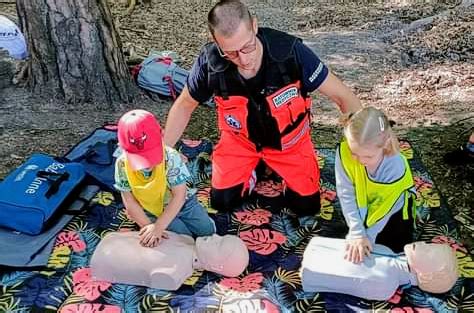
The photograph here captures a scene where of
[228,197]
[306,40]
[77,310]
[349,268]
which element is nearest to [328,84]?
[228,197]

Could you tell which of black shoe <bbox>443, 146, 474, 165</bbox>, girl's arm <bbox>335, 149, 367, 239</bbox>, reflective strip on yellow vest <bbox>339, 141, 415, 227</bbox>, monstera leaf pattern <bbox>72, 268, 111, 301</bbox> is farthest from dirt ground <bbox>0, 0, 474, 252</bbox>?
monstera leaf pattern <bbox>72, 268, 111, 301</bbox>

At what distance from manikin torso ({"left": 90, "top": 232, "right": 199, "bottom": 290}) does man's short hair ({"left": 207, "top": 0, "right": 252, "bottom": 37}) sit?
38.0 inches

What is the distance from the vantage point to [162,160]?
2.87m

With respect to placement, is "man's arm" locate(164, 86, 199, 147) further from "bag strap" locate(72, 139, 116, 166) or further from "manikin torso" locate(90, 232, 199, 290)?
"manikin torso" locate(90, 232, 199, 290)

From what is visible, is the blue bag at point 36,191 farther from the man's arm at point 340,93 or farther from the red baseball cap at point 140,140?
the man's arm at point 340,93

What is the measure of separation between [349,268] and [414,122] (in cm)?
210

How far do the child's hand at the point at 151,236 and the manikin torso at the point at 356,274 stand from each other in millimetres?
644

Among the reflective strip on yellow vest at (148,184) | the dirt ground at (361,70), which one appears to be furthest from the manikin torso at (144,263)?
the dirt ground at (361,70)

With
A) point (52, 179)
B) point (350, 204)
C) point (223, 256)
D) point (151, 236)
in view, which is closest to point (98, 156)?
point (52, 179)

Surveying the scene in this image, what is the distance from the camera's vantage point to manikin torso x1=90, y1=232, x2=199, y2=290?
2828 mm

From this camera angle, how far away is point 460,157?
398cm

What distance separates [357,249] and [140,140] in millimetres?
1017

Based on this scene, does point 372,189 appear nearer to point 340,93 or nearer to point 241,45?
point 340,93

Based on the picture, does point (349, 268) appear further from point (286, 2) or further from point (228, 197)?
point (286, 2)
